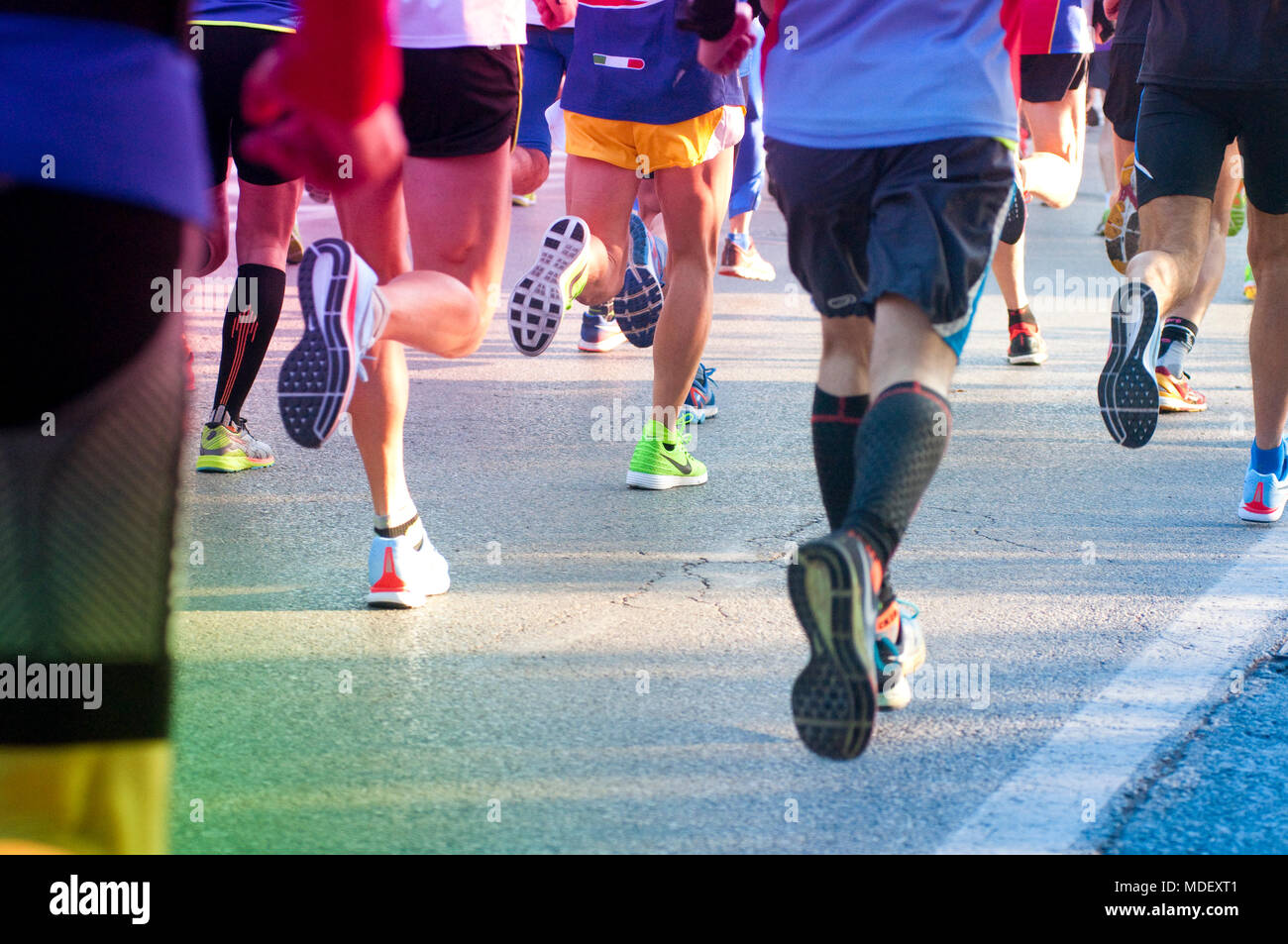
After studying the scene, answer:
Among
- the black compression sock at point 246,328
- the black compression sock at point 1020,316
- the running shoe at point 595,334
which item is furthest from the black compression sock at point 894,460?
the running shoe at point 595,334

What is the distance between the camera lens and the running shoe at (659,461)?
15.2 feet

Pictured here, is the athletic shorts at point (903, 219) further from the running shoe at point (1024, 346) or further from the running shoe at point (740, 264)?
the running shoe at point (740, 264)

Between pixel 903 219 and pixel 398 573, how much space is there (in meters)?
1.62

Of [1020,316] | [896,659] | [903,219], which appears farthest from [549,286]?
[1020,316]

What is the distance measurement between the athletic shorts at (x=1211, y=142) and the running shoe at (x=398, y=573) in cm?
233

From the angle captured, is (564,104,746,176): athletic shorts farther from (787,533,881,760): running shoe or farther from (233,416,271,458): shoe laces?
(787,533,881,760): running shoe

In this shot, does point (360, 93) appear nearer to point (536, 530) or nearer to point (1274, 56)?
point (536, 530)

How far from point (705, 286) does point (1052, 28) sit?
7.69 ft

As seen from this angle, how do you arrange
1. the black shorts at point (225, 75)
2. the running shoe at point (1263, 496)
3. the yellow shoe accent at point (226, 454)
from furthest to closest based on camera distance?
the yellow shoe accent at point (226, 454) → the running shoe at point (1263, 496) → the black shorts at point (225, 75)

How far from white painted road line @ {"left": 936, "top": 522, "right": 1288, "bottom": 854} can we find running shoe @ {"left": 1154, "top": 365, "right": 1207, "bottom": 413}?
1.87m

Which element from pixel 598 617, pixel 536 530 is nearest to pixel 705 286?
pixel 536 530

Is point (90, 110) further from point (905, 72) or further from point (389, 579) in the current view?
point (389, 579)

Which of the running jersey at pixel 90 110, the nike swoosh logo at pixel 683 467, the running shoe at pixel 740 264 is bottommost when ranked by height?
the running shoe at pixel 740 264

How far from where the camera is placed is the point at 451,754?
2.68m
